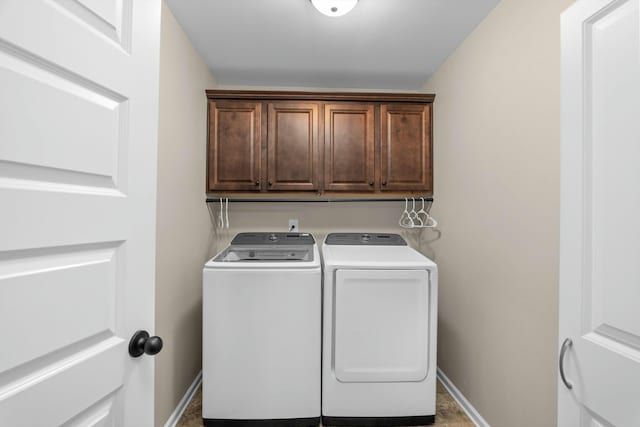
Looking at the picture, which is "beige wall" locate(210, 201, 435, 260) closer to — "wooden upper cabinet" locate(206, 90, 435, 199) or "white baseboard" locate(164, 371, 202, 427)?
"wooden upper cabinet" locate(206, 90, 435, 199)

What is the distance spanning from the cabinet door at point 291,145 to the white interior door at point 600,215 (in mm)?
1741

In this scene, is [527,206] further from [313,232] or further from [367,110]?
[313,232]

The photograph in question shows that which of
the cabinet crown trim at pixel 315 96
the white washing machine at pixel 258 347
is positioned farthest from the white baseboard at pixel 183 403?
the cabinet crown trim at pixel 315 96

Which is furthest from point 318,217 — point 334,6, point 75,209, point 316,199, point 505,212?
point 75,209

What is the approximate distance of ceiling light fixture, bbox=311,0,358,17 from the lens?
1.48 m

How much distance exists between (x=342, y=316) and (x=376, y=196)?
3.73ft

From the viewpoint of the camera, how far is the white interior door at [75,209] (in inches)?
19.7

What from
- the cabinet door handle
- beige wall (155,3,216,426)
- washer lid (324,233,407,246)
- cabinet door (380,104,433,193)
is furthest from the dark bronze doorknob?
cabinet door (380,104,433,193)

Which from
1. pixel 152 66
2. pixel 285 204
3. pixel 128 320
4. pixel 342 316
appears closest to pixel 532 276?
pixel 342 316

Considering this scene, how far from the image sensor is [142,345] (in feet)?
2.49

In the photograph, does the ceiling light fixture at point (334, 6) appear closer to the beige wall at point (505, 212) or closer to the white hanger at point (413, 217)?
the beige wall at point (505, 212)

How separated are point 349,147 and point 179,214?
1409mm

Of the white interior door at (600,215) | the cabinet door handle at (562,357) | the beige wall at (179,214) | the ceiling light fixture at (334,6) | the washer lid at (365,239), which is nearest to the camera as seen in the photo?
the white interior door at (600,215)

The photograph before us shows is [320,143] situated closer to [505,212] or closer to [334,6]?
[334,6]
